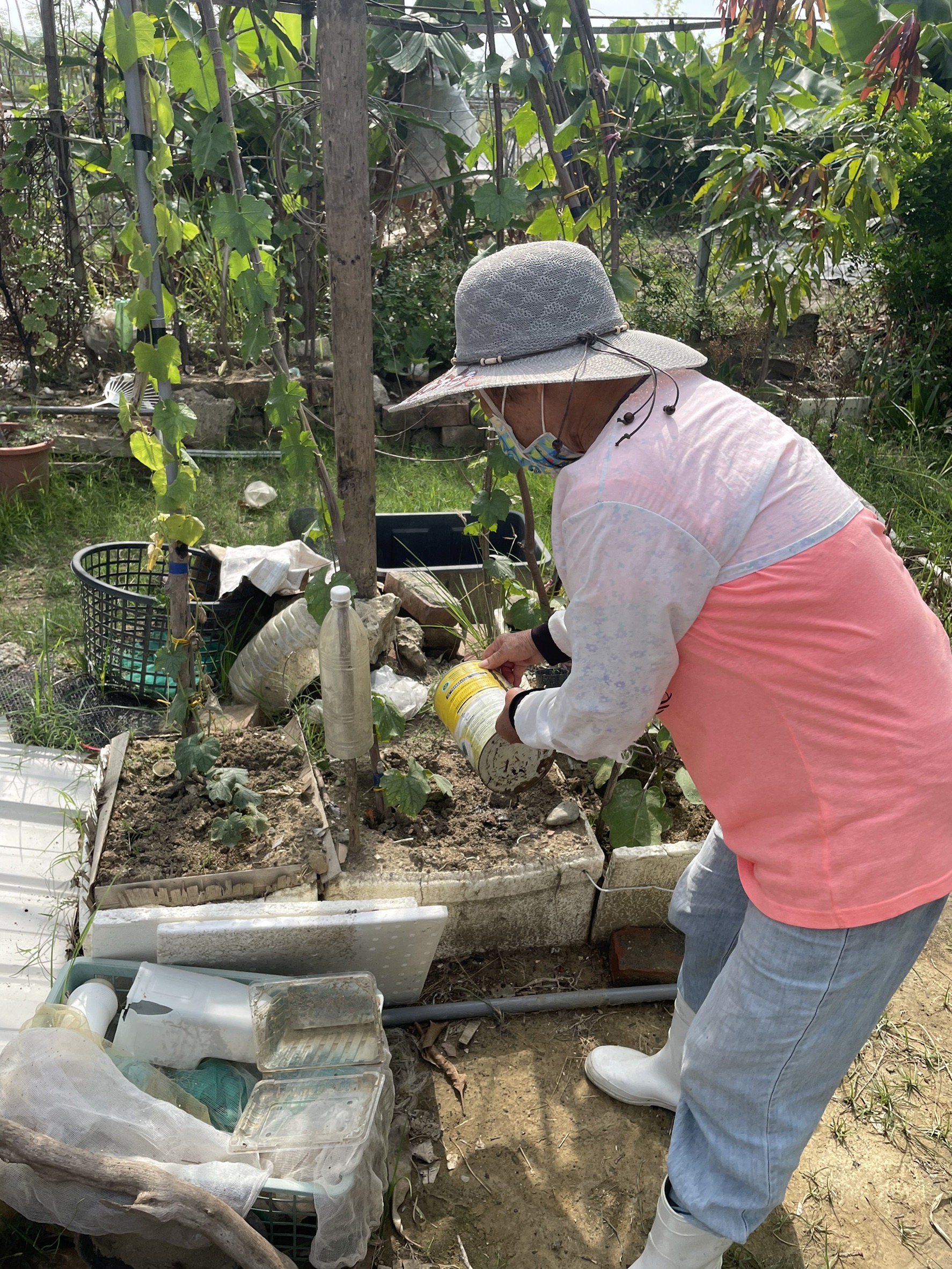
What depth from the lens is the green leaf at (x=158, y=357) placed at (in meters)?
2.10

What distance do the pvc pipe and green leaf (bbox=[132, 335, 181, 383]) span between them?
165cm

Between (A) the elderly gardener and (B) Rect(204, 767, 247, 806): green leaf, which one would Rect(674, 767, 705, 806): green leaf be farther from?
(B) Rect(204, 767, 247, 806): green leaf

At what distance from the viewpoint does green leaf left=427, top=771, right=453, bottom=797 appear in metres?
2.59

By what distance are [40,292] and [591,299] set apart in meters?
5.46

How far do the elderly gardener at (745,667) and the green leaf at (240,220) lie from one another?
0.91m

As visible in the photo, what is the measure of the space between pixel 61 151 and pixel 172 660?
469 cm

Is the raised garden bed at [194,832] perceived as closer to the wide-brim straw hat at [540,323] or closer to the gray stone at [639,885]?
the gray stone at [639,885]

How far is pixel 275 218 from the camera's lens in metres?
4.57

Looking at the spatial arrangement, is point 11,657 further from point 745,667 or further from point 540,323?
point 745,667

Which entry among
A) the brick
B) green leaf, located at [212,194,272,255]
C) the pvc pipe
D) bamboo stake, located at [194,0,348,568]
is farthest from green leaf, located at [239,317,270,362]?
the brick

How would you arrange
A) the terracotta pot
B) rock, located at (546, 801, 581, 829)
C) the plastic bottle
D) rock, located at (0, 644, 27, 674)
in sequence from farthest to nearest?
the terracotta pot < rock, located at (0, 644, 27, 674) < the plastic bottle < rock, located at (546, 801, 581, 829)

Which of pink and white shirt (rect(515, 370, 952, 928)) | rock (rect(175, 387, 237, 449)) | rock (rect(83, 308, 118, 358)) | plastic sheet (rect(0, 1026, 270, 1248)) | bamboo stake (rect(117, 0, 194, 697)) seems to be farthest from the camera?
rock (rect(83, 308, 118, 358))

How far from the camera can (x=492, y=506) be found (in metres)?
2.66

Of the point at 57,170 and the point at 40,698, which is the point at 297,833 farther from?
the point at 57,170
